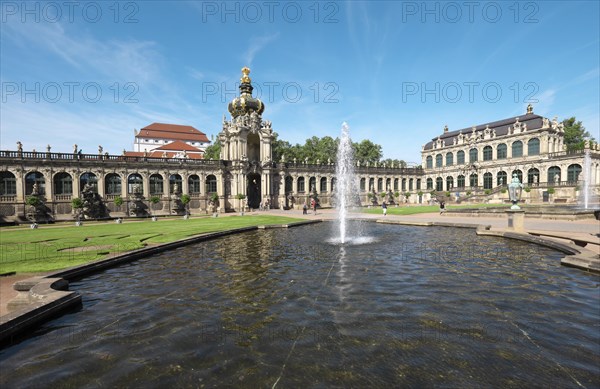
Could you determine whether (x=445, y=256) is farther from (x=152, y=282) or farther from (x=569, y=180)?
(x=569, y=180)

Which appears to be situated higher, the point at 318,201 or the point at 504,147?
the point at 504,147

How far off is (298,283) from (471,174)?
7807cm

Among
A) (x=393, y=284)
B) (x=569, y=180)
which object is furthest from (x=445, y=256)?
(x=569, y=180)

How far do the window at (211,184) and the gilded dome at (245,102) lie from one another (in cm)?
1329

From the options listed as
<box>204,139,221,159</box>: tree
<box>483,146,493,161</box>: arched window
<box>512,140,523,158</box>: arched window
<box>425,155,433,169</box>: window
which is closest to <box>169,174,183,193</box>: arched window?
<box>204,139,221,159</box>: tree

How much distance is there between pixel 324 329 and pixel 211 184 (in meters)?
47.6

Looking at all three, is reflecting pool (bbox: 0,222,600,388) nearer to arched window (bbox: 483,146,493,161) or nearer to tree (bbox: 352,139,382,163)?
arched window (bbox: 483,146,493,161)

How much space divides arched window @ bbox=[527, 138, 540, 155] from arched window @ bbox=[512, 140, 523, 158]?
1.54 metres

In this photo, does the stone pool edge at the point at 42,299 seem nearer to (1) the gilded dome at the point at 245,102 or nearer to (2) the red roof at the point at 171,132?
(1) the gilded dome at the point at 245,102

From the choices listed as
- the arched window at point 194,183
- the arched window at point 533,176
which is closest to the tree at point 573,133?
the arched window at point 533,176

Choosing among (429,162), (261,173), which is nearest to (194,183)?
(261,173)

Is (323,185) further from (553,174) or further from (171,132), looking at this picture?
(171,132)

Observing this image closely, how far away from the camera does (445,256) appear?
1316 cm

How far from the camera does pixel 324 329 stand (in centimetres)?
649
